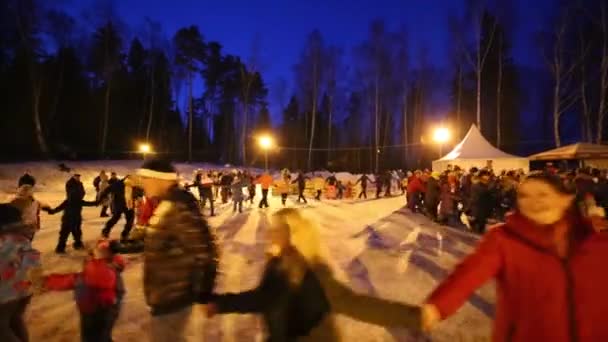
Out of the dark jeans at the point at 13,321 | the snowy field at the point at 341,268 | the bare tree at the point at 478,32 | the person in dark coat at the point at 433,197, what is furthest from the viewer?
the bare tree at the point at 478,32

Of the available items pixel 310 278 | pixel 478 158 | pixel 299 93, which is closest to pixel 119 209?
pixel 310 278

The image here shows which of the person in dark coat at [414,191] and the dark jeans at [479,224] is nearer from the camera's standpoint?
the dark jeans at [479,224]

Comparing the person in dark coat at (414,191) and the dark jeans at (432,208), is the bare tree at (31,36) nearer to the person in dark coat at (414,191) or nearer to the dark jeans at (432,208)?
the person in dark coat at (414,191)

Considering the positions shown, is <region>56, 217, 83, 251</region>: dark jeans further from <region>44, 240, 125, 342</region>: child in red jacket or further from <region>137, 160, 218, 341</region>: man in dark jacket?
<region>137, 160, 218, 341</region>: man in dark jacket

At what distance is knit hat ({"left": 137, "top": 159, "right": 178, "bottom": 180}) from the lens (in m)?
3.21

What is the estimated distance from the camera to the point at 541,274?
2113mm

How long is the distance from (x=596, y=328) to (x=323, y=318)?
135cm

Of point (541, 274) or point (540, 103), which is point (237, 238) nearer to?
point (541, 274)

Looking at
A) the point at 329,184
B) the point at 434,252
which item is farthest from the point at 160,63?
the point at 434,252

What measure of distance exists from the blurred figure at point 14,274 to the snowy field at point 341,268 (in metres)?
1.08

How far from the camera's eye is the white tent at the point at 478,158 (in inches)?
899

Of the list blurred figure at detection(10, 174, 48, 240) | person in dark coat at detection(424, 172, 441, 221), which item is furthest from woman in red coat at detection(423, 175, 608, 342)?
person in dark coat at detection(424, 172, 441, 221)

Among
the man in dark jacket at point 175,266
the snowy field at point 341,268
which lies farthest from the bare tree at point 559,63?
the man in dark jacket at point 175,266

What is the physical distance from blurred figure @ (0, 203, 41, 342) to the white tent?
21.3m
